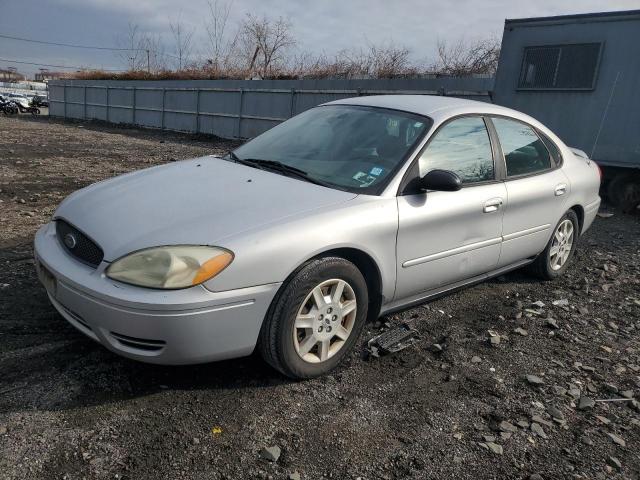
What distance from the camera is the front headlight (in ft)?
7.82

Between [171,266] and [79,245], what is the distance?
25.9 inches

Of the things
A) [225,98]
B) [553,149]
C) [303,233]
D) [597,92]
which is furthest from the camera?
[225,98]

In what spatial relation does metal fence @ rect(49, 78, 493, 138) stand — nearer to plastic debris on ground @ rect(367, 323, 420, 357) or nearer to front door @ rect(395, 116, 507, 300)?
front door @ rect(395, 116, 507, 300)

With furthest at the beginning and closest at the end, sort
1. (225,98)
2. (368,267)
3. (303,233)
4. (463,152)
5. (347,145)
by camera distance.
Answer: (225,98) < (463,152) < (347,145) < (368,267) < (303,233)

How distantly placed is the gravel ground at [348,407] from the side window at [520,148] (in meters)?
1.19

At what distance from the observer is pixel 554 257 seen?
479cm

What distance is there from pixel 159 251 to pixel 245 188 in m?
0.75

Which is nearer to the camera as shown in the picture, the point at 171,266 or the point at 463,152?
the point at 171,266

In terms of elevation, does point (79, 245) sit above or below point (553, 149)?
below

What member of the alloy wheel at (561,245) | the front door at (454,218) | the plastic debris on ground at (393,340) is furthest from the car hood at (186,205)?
→ the alloy wheel at (561,245)

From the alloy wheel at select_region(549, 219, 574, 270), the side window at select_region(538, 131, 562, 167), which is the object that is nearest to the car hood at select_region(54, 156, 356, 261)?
the side window at select_region(538, 131, 562, 167)

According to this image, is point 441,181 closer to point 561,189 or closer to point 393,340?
point 393,340

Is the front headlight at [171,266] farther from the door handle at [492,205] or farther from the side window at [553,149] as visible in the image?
the side window at [553,149]


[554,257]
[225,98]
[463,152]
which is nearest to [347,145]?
[463,152]
